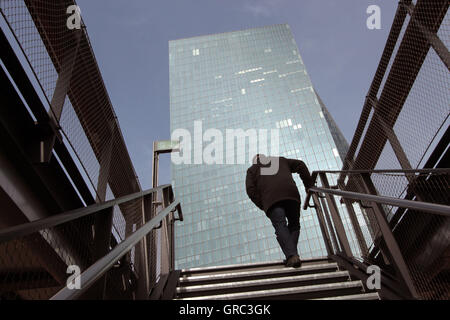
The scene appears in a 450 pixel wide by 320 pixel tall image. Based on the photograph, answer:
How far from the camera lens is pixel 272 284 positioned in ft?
10.0

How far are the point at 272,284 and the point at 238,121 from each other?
58184 millimetres

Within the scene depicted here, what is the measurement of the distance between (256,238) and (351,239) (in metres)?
45.7

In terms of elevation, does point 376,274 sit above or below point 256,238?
below

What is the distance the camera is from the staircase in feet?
9.32

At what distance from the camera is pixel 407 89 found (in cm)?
320

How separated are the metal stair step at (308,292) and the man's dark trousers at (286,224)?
561 mm

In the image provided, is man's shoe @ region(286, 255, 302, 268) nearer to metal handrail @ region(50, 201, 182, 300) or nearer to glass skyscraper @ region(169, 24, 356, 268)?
metal handrail @ region(50, 201, 182, 300)

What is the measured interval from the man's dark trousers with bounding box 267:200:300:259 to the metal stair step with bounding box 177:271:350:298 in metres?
0.35

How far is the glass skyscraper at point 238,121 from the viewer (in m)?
49.7

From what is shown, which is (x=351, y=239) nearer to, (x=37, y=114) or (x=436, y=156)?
(x=436, y=156)

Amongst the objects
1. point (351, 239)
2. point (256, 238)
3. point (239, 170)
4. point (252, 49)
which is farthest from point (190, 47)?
point (351, 239)
